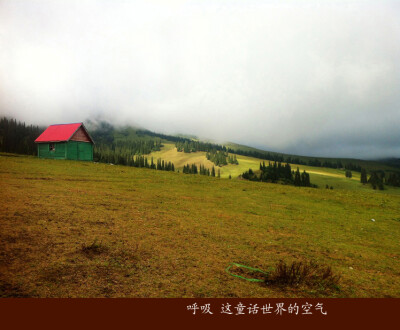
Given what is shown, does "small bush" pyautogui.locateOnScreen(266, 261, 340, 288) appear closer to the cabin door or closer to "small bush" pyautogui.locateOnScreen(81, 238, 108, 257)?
"small bush" pyautogui.locateOnScreen(81, 238, 108, 257)

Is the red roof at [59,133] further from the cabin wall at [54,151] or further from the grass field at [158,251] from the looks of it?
the grass field at [158,251]

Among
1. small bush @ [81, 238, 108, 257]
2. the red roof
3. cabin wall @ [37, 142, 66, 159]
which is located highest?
the red roof

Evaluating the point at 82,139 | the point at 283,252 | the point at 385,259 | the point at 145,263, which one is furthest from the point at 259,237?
the point at 82,139

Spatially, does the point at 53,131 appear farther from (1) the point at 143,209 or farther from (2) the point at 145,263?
(2) the point at 145,263

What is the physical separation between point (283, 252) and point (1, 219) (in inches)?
428

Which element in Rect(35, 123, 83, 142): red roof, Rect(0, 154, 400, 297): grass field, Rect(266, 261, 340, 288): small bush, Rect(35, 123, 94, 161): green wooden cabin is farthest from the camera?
Rect(35, 123, 83, 142): red roof

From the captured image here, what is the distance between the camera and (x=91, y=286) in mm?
5324

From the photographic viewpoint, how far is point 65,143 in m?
49.3

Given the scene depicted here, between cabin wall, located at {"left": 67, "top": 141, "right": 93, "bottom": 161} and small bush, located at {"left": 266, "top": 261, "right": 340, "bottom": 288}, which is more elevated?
cabin wall, located at {"left": 67, "top": 141, "right": 93, "bottom": 161}

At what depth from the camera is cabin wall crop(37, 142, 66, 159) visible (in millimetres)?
49562

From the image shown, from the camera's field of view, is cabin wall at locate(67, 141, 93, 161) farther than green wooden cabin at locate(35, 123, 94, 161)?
Yes

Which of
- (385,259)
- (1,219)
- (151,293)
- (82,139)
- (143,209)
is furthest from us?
(82,139)

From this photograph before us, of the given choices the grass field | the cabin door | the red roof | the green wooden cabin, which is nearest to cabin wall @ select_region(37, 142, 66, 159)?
the green wooden cabin

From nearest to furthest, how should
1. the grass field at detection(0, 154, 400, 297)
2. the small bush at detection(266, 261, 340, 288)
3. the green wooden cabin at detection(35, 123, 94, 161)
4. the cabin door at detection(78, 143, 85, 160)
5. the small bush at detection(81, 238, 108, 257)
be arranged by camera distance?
the grass field at detection(0, 154, 400, 297)
the small bush at detection(266, 261, 340, 288)
the small bush at detection(81, 238, 108, 257)
the green wooden cabin at detection(35, 123, 94, 161)
the cabin door at detection(78, 143, 85, 160)
